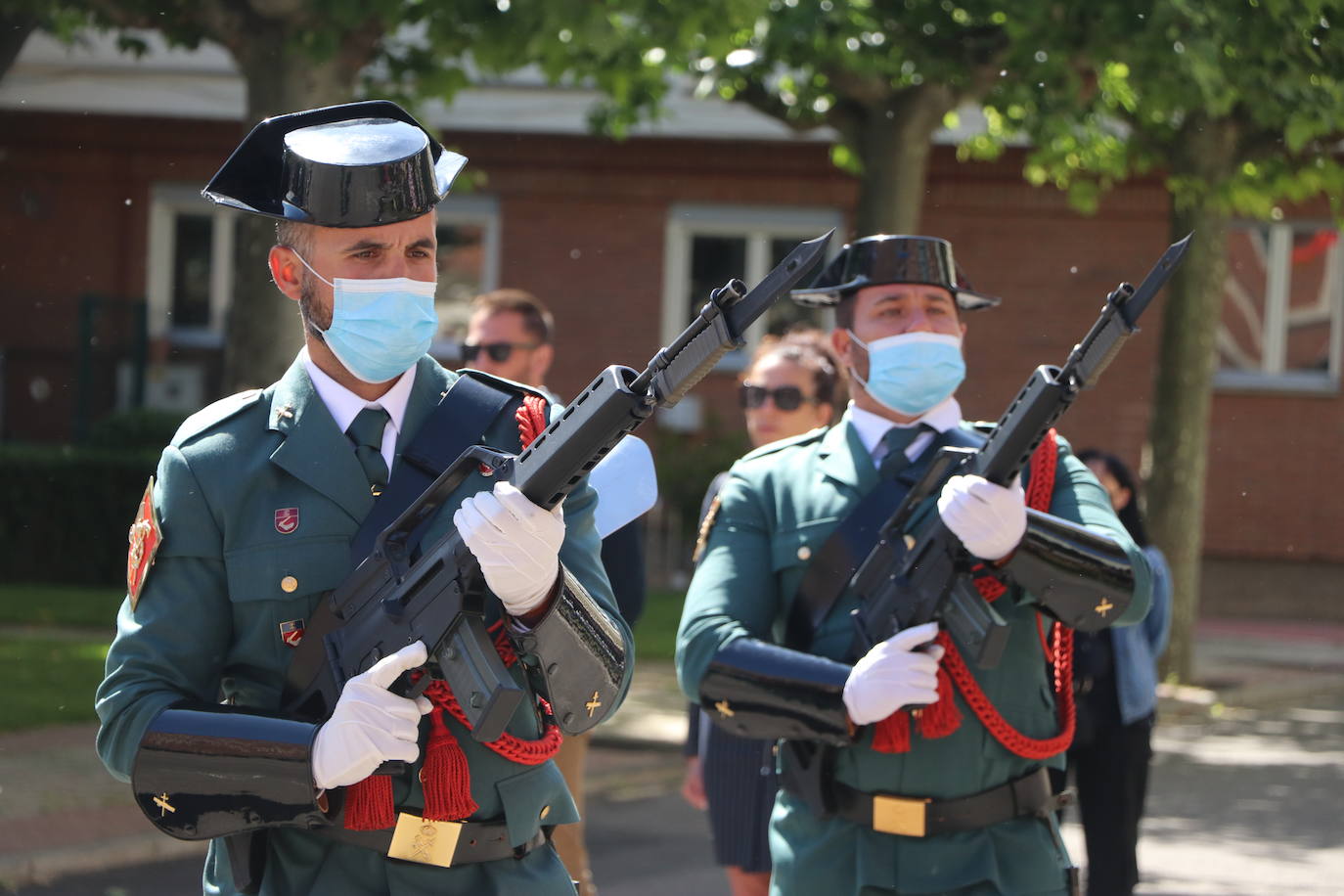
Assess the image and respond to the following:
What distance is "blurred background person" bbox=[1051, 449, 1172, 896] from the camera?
6.03 metres

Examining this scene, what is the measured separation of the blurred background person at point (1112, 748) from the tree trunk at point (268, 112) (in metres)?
4.57

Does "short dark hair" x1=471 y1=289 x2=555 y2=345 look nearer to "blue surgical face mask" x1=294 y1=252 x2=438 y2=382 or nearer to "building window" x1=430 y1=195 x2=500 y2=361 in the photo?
"blue surgical face mask" x1=294 y1=252 x2=438 y2=382

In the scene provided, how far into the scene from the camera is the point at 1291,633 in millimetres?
17719

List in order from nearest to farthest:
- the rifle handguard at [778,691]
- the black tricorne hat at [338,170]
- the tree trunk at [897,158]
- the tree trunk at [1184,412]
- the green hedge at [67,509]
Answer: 1. the black tricorne hat at [338,170]
2. the rifle handguard at [778,691]
3. the tree trunk at [897,158]
4. the tree trunk at [1184,412]
5. the green hedge at [67,509]

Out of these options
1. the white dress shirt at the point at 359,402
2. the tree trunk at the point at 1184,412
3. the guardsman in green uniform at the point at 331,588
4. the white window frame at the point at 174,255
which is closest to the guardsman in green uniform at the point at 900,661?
the guardsman in green uniform at the point at 331,588

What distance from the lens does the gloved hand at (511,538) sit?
267 centimetres

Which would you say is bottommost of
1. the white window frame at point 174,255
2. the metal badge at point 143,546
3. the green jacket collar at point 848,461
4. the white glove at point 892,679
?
the white glove at point 892,679

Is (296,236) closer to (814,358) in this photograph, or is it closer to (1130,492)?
(814,358)

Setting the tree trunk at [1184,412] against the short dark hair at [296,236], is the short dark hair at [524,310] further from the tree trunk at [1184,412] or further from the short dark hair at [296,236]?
the tree trunk at [1184,412]

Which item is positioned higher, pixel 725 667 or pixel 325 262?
pixel 325 262

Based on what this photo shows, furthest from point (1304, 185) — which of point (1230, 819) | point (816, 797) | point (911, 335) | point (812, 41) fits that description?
point (816, 797)

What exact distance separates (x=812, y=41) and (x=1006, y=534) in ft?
22.3

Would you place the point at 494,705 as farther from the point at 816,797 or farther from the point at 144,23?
the point at 144,23

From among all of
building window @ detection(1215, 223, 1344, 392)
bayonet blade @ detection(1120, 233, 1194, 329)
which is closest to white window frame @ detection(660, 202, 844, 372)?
building window @ detection(1215, 223, 1344, 392)
